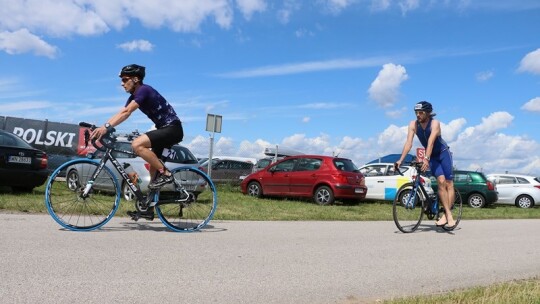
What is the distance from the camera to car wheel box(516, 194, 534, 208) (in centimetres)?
2300

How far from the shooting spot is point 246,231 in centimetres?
732

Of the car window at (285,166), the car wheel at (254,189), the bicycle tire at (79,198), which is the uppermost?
the car window at (285,166)

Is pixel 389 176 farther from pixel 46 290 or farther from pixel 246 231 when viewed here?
pixel 46 290

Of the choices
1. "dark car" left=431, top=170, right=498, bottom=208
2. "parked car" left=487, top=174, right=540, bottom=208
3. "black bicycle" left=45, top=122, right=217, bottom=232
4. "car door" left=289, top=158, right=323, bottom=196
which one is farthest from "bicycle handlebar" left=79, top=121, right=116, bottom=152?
"parked car" left=487, top=174, right=540, bottom=208

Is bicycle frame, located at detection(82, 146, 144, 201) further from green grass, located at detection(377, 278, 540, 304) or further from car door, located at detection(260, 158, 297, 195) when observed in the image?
car door, located at detection(260, 158, 297, 195)

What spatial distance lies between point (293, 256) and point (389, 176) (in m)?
14.0

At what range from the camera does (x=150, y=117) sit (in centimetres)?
659

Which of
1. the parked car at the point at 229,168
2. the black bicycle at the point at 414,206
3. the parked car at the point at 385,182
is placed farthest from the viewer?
the parked car at the point at 229,168

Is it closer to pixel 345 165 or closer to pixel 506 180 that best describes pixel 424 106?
pixel 345 165

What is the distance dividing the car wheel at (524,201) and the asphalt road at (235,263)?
662 inches

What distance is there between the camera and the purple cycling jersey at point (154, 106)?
6.38 meters

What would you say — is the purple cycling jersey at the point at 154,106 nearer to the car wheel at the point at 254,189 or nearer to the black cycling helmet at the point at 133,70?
the black cycling helmet at the point at 133,70

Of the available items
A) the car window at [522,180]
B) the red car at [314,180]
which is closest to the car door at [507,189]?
the car window at [522,180]

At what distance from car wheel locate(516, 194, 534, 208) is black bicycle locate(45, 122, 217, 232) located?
19907 mm
